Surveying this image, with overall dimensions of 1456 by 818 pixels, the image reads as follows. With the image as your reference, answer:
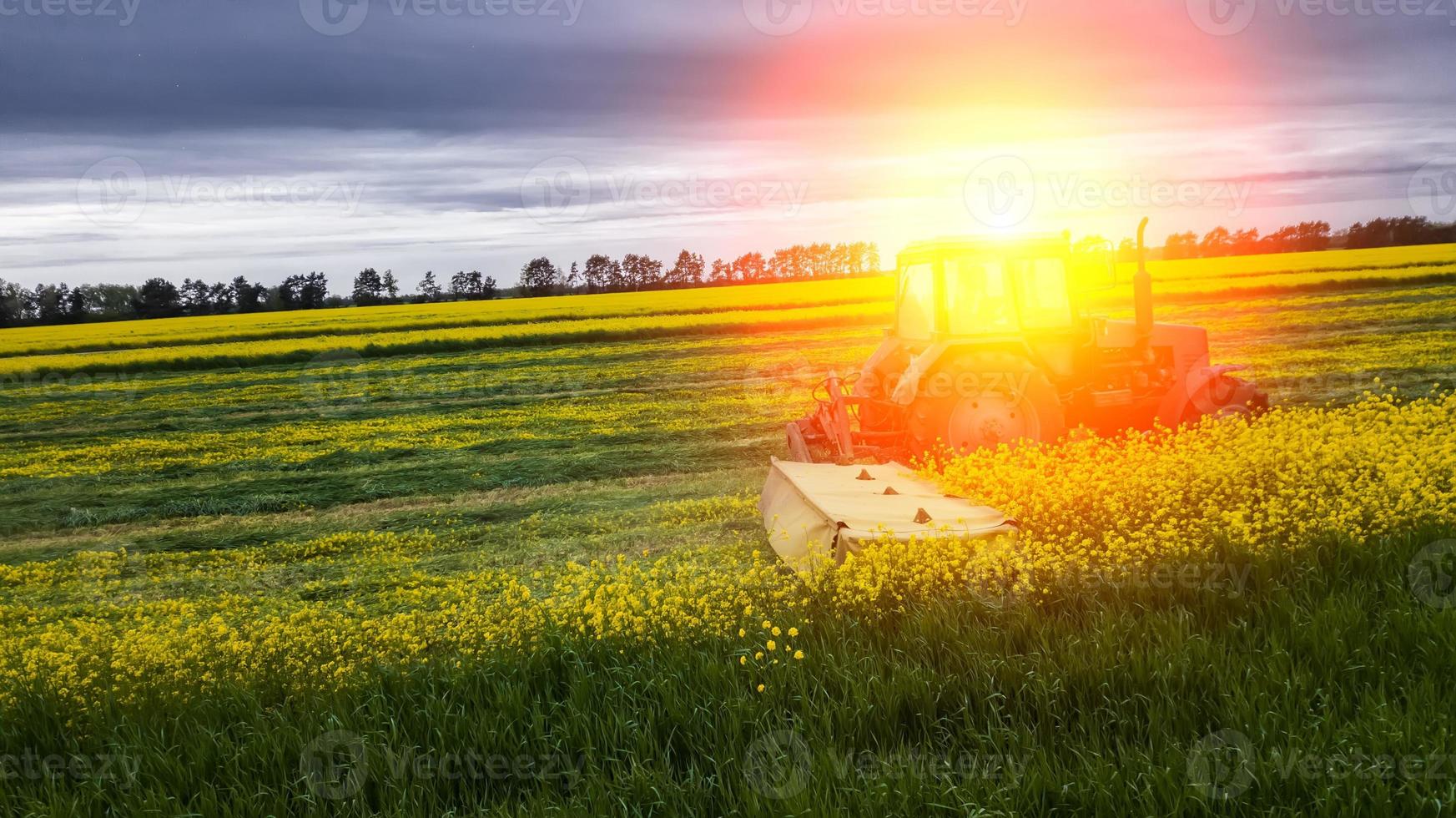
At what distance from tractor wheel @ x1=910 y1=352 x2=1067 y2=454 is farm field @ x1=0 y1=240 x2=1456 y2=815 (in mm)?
815

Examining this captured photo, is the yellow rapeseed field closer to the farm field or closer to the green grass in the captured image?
the farm field

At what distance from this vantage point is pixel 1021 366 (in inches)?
342

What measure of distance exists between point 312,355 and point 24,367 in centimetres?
875

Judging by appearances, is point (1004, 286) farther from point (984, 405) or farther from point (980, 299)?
point (984, 405)

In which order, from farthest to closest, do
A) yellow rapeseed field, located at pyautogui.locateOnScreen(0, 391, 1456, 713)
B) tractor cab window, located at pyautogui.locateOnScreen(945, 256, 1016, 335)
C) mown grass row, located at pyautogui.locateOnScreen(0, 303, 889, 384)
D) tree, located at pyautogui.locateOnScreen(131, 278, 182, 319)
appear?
tree, located at pyautogui.locateOnScreen(131, 278, 182, 319) → mown grass row, located at pyautogui.locateOnScreen(0, 303, 889, 384) → tractor cab window, located at pyautogui.locateOnScreen(945, 256, 1016, 335) → yellow rapeseed field, located at pyautogui.locateOnScreen(0, 391, 1456, 713)

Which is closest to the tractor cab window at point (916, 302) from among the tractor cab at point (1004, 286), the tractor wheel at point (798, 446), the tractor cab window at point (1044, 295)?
the tractor cab at point (1004, 286)

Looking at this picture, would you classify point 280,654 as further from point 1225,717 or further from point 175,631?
point 1225,717

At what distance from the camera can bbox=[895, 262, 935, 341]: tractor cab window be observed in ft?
31.0

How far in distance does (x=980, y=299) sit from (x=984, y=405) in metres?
1.11

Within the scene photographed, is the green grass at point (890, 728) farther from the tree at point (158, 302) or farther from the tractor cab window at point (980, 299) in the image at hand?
the tree at point (158, 302)

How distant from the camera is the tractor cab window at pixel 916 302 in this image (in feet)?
31.0

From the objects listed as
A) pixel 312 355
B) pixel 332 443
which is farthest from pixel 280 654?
pixel 312 355

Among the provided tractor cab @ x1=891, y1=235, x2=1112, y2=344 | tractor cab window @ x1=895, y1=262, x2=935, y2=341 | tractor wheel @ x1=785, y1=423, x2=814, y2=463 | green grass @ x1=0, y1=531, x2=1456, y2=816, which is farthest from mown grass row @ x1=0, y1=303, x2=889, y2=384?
green grass @ x1=0, y1=531, x2=1456, y2=816

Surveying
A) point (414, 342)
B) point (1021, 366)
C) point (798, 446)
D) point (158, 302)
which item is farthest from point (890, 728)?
point (158, 302)
